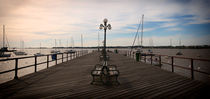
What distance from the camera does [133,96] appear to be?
3.99m

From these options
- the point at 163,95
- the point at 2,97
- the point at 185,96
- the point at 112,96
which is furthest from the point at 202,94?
the point at 2,97

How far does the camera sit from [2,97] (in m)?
3.92

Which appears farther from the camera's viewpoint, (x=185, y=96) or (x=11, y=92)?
(x=11, y=92)

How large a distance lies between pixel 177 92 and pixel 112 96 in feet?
7.25

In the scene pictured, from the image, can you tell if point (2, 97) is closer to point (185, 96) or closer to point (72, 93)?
point (72, 93)

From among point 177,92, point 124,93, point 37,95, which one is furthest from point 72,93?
point 177,92

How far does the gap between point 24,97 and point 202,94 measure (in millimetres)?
5481

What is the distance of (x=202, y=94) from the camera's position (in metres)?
4.21

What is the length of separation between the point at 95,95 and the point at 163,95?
210 cm

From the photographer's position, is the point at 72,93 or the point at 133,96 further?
the point at 72,93

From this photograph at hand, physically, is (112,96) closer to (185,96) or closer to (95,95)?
(95,95)

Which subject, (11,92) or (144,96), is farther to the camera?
(11,92)

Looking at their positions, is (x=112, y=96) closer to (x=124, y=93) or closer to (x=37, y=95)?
(x=124, y=93)

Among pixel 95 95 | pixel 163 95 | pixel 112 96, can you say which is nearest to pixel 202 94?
pixel 163 95
